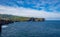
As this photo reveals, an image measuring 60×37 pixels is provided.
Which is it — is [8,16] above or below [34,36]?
above

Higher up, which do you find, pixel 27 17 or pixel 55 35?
pixel 27 17

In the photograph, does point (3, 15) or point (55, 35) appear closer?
point (3, 15)

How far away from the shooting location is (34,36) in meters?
5.69

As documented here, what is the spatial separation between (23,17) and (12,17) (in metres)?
0.27

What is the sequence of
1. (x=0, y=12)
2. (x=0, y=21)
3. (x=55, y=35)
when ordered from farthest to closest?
(x=55, y=35) → (x=0, y=21) → (x=0, y=12)

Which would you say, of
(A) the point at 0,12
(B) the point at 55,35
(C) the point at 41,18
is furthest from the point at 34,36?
(A) the point at 0,12

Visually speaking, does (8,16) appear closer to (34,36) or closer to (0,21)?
(0,21)

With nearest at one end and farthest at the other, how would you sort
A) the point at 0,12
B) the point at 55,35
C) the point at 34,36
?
1. the point at 0,12
2. the point at 34,36
3. the point at 55,35

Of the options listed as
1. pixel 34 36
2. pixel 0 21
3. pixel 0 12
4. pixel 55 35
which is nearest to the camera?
pixel 0 12

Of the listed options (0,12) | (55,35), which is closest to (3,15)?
(0,12)

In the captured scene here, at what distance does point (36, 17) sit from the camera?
412cm

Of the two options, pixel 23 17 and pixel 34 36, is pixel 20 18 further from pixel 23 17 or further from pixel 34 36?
pixel 34 36

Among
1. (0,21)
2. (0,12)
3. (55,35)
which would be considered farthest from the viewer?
(55,35)

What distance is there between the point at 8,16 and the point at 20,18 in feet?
1.09
